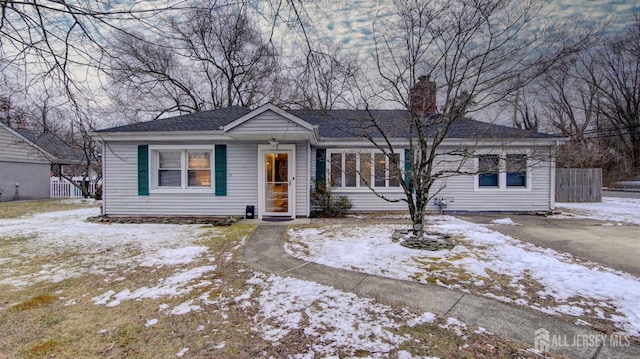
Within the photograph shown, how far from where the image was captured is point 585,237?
6363 millimetres

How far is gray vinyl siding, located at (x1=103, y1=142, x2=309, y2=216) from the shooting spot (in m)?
9.06

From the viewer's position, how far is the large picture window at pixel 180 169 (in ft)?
30.2

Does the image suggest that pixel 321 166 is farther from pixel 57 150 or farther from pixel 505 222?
pixel 57 150

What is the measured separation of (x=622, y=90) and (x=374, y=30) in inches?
1268

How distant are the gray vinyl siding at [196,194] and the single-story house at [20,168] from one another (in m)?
9.73

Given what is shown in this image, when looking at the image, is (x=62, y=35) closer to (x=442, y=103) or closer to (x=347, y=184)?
(x=442, y=103)

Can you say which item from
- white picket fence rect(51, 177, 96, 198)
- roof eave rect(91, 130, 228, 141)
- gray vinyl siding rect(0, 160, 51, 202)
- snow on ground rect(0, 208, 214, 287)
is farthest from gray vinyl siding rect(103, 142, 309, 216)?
white picket fence rect(51, 177, 96, 198)

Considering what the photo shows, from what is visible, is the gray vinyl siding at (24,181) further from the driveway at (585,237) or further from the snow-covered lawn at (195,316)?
the driveway at (585,237)

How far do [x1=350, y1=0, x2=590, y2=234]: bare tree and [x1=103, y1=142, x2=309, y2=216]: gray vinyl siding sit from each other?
4.26 metres

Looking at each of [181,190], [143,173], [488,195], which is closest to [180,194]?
[181,190]

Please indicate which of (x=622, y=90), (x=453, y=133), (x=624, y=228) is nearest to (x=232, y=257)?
(x=453, y=133)

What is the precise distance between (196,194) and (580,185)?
1785cm

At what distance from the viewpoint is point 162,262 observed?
4812 millimetres

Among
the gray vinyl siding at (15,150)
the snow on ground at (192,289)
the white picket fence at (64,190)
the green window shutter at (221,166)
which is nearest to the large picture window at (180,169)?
the green window shutter at (221,166)
